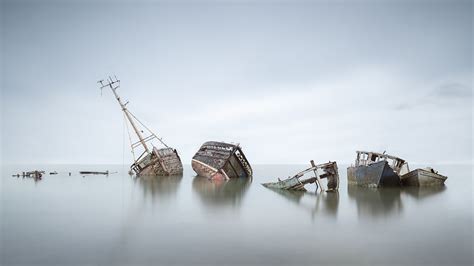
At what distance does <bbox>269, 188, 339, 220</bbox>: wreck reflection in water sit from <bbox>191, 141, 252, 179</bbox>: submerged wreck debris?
320 inches

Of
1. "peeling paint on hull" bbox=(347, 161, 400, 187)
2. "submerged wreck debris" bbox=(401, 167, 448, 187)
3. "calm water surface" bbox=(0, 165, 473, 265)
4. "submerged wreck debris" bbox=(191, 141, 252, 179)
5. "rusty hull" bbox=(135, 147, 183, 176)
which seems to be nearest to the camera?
"calm water surface" bbox=(0, 165, 473, 265)

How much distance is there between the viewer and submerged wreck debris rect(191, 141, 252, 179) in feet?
99.2

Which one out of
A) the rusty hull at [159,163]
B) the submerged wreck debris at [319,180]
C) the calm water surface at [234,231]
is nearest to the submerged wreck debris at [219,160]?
the rusty hull at [159,163]

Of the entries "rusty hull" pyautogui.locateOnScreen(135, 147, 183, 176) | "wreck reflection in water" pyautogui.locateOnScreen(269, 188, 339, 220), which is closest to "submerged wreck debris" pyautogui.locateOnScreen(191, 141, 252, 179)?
"rusty hull" pyautogui.locateOnScreen(135, 147, 183, 176)

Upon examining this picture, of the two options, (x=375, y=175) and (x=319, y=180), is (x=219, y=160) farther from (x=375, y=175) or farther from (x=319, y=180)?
(x=375, y=175)

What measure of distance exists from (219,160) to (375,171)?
13619mm

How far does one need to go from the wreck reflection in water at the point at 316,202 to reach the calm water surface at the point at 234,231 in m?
0.05

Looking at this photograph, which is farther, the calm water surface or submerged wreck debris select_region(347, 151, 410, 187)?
submerged wreck debris select_region(347, 151, 410, 187)

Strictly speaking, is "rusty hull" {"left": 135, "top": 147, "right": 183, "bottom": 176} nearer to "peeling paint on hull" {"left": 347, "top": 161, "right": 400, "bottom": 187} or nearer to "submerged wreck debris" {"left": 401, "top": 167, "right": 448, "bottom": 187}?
Result: "peeling paint on hull" {"left": 347, "top": 161, "right": 400, "bottom": 187}

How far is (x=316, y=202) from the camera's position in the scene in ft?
61.4

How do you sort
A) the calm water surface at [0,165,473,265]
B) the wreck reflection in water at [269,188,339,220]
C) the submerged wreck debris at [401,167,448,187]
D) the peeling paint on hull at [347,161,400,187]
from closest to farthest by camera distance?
the calm water surface at [0,165,473,265] → the wreck reflection in water at [269,188,339,220] → the peeling paint on hull at [347,161,400,187] → the submerged wreck debris at [401,167,448,187]

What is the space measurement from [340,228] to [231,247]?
490 centimetres

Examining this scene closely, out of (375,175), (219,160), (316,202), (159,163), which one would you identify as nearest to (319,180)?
(316,202)

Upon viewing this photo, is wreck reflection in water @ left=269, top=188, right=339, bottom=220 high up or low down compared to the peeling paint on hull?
down
